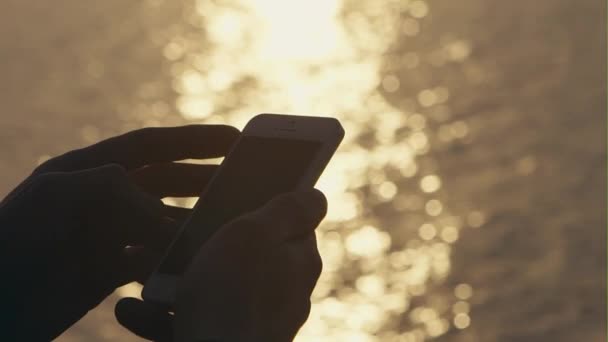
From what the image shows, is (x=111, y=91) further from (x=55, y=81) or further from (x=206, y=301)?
(x=206, y=301)

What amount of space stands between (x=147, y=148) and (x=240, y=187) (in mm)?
285

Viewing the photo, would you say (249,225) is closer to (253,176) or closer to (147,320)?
(147,320)

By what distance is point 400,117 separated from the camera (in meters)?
13.1

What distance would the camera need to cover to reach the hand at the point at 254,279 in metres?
2.78

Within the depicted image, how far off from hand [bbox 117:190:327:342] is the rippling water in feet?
18.7

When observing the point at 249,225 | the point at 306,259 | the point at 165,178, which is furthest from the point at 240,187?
the point at 249,225

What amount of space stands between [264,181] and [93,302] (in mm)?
533

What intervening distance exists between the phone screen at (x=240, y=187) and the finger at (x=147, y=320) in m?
0.13

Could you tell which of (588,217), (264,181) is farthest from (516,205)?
(264,181)

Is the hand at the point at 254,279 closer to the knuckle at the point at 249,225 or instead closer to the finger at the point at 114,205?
the knuckle at the point at 249,225

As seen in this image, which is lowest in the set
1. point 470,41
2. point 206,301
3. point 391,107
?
point 206,301

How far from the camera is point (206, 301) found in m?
A: 2.78

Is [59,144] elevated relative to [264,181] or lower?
elevated

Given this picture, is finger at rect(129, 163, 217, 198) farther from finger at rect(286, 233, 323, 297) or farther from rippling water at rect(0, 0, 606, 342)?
rippling water at rect(0, 0, 606, 342)
